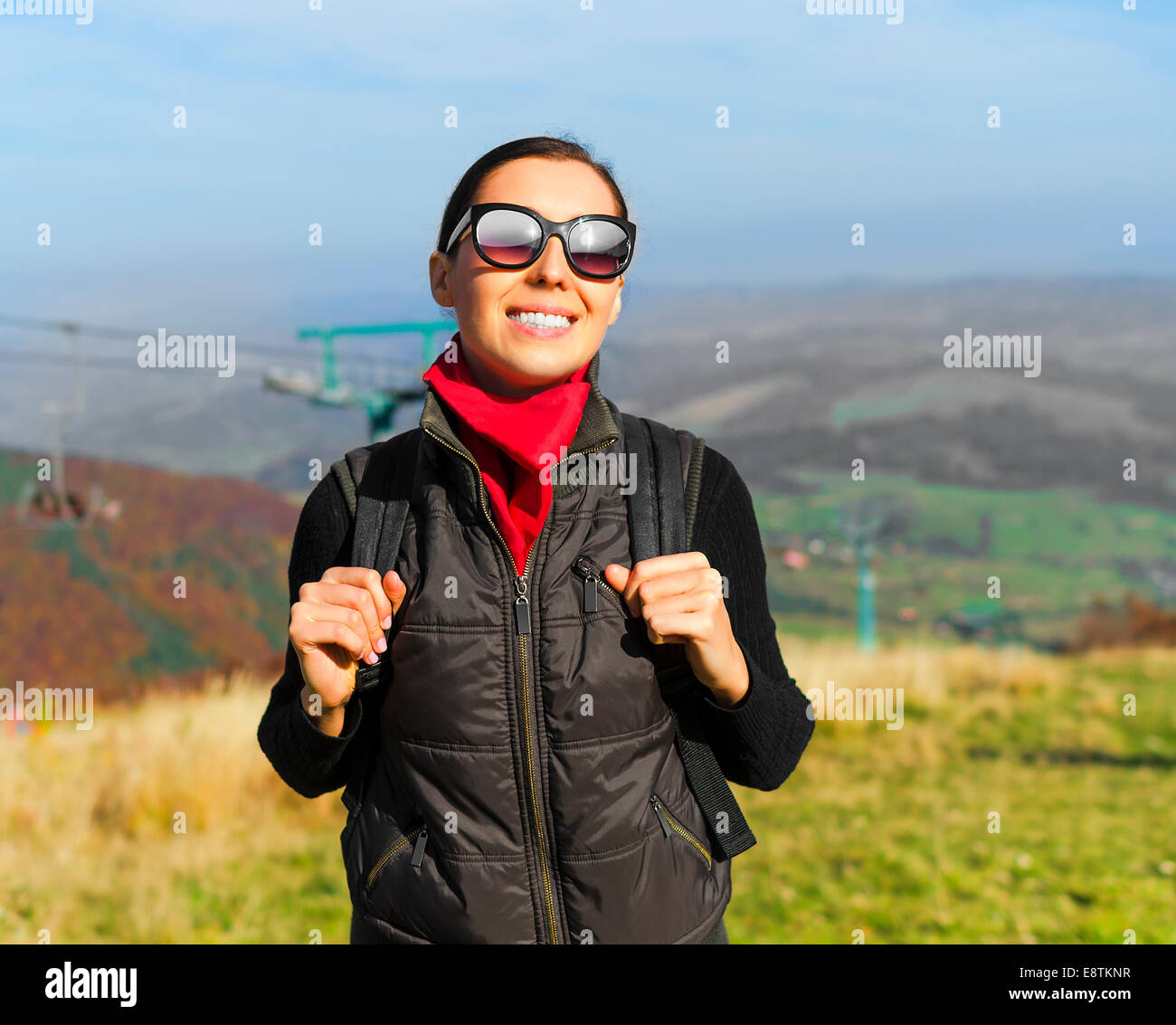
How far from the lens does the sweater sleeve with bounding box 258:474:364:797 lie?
6.94ft

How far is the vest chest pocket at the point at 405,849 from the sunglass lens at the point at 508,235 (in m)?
1.05

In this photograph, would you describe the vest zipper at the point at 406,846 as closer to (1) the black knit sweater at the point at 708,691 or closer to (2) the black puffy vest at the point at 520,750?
(2) the black puffy vest at the point at 520,750

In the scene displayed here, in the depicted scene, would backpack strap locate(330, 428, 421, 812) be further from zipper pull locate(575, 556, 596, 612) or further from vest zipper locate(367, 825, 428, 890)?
zipper pull locate(575, 556, 596, 612)

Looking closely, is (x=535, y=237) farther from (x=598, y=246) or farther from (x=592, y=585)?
(x=592, y=585)

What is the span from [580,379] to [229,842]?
662cm

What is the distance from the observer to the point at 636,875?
2.00m

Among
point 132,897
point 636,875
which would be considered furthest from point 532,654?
point 132,897

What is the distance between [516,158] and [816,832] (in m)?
6.51

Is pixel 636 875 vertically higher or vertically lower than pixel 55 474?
lower

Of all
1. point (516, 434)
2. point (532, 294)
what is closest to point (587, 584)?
point (516, 434)

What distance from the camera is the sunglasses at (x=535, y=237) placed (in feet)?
6.66

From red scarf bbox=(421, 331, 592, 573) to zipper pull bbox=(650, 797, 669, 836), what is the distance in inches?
19.6
